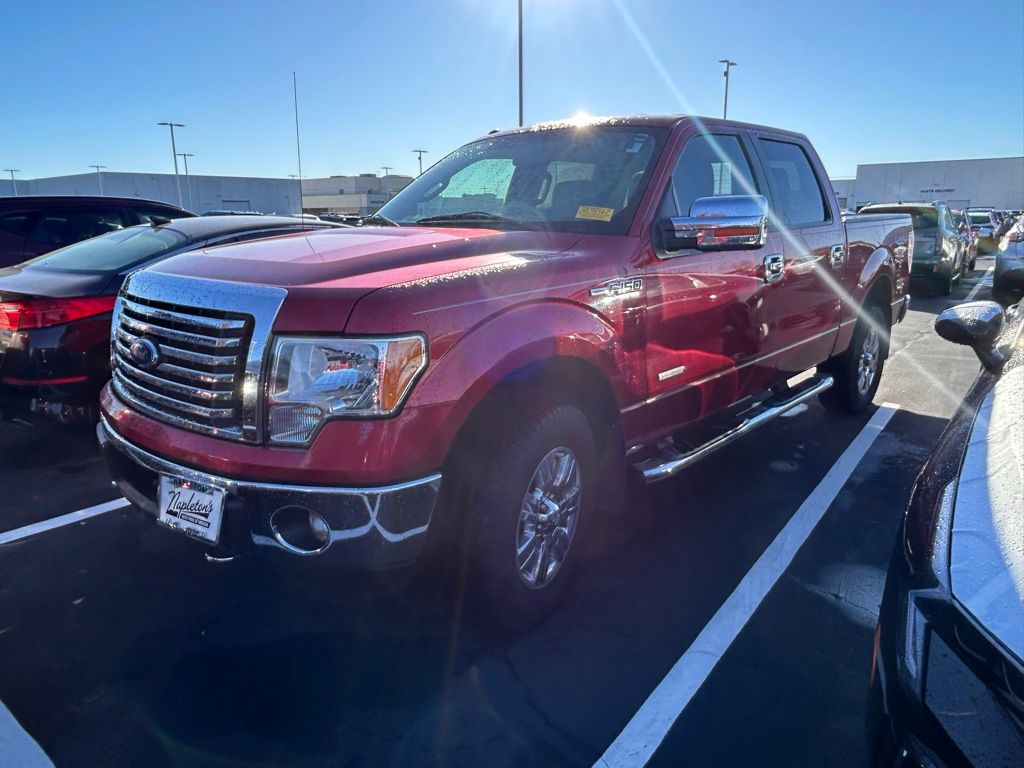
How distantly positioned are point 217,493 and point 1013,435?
7.64 feet

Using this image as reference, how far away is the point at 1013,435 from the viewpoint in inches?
77.5

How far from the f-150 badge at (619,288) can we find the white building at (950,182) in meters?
54.2

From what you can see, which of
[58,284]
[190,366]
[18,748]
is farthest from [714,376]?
[58,284]

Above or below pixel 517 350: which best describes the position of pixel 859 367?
below

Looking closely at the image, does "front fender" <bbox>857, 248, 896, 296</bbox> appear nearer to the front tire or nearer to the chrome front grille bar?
the front tire

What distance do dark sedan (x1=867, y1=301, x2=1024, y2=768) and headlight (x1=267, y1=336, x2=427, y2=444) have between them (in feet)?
4.73

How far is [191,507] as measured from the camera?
243cm

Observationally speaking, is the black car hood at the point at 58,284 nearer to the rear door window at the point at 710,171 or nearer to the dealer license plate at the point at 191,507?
the dealer license plate at the point at 191,507

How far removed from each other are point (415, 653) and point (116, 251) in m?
3.82

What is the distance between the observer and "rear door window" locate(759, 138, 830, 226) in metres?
4.48

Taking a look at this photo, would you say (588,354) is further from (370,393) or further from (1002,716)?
(1002,716)

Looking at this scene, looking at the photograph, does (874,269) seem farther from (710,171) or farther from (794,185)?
(710,171)

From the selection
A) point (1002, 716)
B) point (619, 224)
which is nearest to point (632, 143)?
point (619, 224)

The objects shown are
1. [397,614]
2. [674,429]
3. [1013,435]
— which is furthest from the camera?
[674,429]
